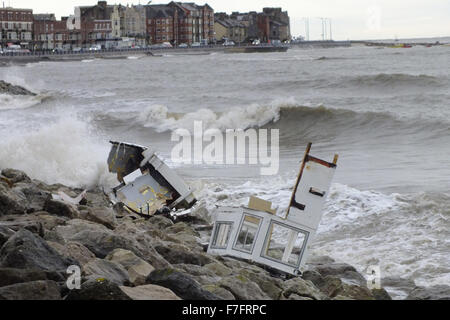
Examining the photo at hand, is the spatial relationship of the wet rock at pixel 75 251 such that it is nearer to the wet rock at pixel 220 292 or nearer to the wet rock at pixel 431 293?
the wet rock at pixel 220 292

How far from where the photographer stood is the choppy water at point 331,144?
391 inches

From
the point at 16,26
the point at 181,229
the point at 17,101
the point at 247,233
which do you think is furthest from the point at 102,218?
the point at 16,26

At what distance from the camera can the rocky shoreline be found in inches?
215

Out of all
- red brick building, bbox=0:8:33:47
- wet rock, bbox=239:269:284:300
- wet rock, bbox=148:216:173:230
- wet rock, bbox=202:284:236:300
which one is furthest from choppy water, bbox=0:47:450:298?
red brick building, bbox=0:8:33:47

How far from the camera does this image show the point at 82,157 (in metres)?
15.3

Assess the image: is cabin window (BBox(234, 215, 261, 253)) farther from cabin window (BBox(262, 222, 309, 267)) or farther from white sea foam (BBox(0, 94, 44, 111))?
white sea foam (BBox(0, 94, 44, 111))

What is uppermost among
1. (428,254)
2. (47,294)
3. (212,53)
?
(212,53)

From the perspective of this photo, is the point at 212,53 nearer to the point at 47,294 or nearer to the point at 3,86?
the point at 3,86

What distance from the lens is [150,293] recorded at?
5.52 metres

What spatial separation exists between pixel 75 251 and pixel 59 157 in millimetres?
9049

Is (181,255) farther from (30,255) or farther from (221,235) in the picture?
(30,255)

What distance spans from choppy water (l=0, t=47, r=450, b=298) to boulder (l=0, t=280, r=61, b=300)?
4367mm
